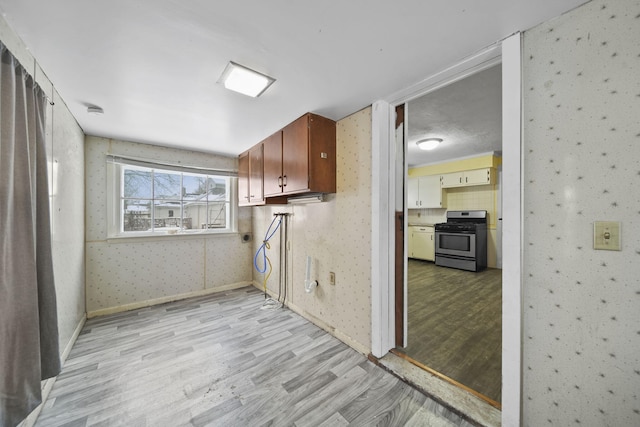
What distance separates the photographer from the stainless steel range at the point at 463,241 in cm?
439

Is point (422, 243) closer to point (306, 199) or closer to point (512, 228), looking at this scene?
point (306, 199)

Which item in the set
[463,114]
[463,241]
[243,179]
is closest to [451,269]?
[463,241]

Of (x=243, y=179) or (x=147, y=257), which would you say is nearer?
(x=147, y=257)

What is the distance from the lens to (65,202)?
75.9 inches

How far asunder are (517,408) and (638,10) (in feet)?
5.81

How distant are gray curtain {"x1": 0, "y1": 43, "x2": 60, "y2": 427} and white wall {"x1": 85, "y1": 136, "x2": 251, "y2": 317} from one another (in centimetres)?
181

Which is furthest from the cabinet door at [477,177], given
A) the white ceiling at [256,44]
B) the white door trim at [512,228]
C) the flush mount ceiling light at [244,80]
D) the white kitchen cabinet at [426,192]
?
the flush mount ceiling light at [244,80]

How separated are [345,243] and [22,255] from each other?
1.94 m

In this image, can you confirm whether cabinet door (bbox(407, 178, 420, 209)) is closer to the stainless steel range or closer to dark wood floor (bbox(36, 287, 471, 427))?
the stainless steel range

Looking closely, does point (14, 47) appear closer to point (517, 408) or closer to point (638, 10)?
point (638, 10)

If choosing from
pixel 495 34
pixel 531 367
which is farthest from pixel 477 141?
pixel 531 367

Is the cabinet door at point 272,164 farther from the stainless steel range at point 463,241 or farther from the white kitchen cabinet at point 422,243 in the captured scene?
the white kitchen cabinet at point 422,243

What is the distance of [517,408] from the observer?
1.13 metres

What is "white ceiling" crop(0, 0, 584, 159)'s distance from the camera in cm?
101
